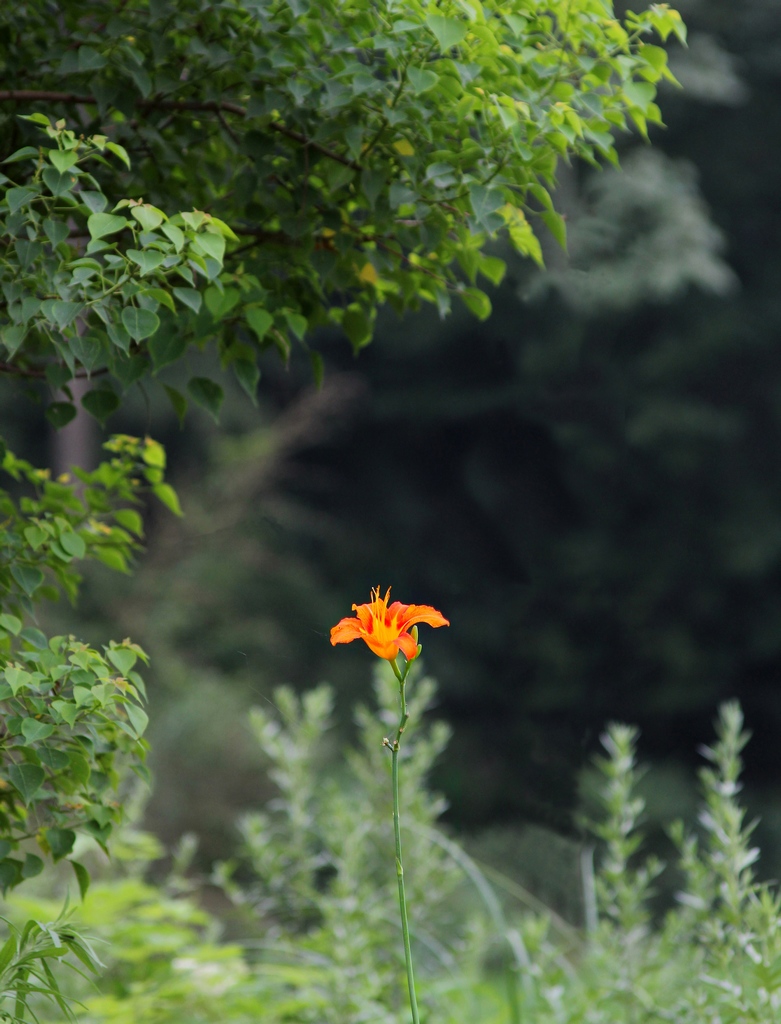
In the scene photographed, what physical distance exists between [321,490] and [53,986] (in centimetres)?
638

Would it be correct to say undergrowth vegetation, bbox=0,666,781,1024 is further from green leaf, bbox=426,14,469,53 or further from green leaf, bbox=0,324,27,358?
green leaf, bbox=426,14,469,53

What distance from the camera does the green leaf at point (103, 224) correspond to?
87 centimetres

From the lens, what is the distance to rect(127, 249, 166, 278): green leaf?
0.89m

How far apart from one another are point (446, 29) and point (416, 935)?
200cm

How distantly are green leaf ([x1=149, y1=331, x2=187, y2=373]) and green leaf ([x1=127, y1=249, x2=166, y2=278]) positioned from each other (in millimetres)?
173

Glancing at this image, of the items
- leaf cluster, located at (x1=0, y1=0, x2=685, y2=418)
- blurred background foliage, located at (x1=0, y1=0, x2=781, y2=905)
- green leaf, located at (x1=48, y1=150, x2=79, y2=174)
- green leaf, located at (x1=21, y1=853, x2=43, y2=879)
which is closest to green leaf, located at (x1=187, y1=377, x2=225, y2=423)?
leaf cluster, located at (x1=0, y1=0, x2=685, y2=418)

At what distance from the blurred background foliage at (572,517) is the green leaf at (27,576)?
4493 millimetres

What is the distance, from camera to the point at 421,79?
1.01 metres

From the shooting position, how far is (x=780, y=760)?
5961 millimetres

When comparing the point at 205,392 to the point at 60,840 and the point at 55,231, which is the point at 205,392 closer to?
the point at 55,231

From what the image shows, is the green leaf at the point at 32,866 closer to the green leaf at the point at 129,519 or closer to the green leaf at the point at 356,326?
the green leaf at the point at 129,519

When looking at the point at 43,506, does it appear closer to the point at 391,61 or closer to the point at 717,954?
the point at 391,61

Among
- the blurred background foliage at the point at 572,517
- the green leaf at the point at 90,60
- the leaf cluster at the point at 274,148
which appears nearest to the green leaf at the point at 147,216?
the leaf cluster at the point at 274,148

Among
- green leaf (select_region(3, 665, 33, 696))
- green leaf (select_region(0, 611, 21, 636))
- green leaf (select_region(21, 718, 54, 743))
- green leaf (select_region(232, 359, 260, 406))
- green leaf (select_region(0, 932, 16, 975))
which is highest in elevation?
green leaf (select_region(232, 359, 260, 406))
